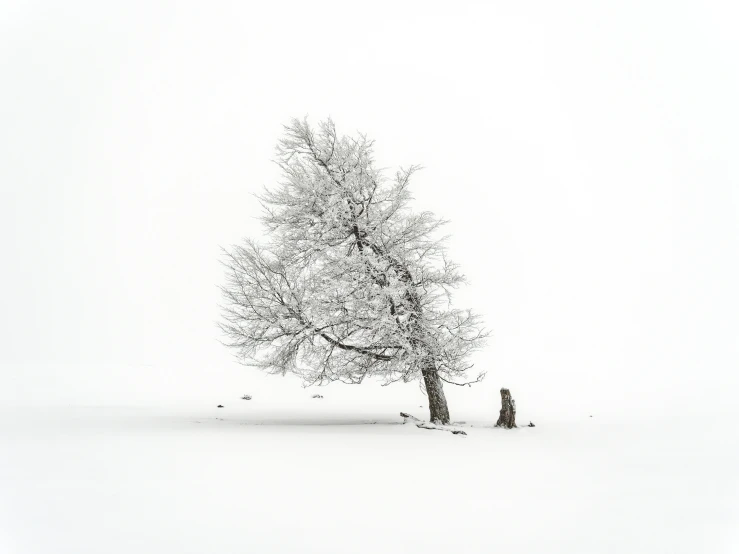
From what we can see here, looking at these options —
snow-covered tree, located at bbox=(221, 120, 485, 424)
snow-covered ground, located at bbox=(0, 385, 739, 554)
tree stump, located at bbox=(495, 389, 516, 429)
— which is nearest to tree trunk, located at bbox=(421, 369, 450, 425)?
snow-covered tree, located at bbox=(221, 120, 485, 424)

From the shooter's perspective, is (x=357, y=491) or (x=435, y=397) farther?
(x=435, y=397)

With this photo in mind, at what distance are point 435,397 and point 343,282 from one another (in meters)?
4.80

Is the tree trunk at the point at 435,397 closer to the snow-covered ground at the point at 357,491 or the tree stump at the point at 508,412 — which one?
the tree stump at the point at 508,412

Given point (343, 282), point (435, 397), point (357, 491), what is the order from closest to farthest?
1. point (357, 491)
2. point (343, 282)
3. point (435, 397)

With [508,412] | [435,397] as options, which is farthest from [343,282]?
[508,412]

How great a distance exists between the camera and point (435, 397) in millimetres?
15891

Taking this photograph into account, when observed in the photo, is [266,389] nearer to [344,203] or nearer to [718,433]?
[344,203]

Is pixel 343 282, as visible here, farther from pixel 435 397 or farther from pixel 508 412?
pixel 508 412

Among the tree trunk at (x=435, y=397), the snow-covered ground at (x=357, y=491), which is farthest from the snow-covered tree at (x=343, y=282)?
the snow-covered ground at (x=357, y=491)

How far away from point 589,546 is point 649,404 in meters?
17.1

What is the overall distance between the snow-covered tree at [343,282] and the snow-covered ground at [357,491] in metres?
3.01

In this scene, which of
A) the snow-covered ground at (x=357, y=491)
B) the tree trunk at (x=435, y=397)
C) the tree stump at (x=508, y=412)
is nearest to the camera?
the snow-covered ground at (x=357, y=491)

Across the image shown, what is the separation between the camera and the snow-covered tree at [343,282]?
15.0 m

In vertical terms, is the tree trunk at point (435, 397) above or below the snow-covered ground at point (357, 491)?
above
